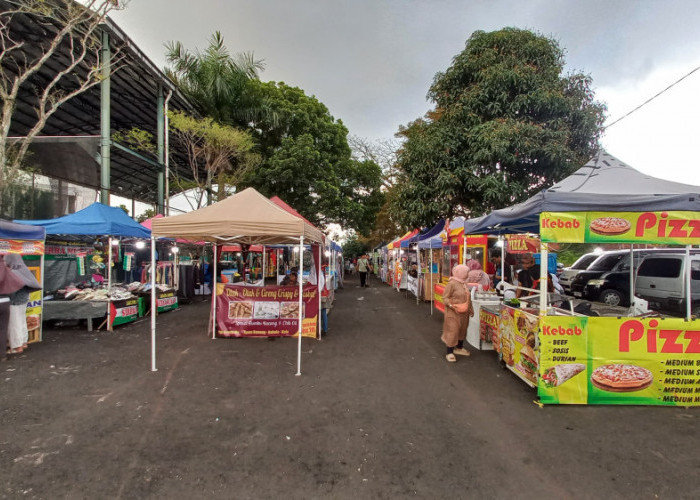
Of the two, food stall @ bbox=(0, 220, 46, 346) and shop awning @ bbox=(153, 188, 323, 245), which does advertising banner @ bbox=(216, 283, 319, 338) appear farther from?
food stall @ bbox=(0, 220, 46, 346)

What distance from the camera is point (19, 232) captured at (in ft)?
20.4

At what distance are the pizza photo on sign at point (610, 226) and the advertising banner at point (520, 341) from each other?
4.22 feet

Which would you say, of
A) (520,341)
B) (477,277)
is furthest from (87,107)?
(520,341)

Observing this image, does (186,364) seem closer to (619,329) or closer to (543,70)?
(619,329)

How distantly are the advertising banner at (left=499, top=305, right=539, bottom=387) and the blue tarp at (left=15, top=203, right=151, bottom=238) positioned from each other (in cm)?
918

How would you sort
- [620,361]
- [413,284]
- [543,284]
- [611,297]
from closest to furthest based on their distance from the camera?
1. [620,361]
2. [543,284]
3. [611,297]
4. [413,284]

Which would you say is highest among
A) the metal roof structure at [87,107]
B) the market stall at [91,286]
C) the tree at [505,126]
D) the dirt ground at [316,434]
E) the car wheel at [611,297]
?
the metal roof structure at [87,107]

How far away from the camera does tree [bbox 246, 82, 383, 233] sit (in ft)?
62.3

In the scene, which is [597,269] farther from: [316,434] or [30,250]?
[30,250]

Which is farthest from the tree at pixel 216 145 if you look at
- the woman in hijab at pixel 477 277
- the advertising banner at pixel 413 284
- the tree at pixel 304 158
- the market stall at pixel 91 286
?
the woman in hijab at pixel 477 277

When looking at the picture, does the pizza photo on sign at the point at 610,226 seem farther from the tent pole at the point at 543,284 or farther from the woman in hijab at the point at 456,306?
the woman in hijab at the point at 456,306

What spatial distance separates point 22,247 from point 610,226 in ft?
32.2

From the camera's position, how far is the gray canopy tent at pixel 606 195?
12.4 feet

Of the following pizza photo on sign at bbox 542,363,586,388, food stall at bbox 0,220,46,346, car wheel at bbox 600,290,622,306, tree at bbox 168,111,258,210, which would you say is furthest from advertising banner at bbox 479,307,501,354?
tree at bbox 168,111,258,210
